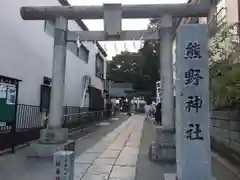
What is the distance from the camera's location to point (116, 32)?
34.1 ft

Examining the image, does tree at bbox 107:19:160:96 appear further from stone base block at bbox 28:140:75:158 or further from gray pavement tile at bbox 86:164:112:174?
gray pavement tile at bbox 86:164:112:174

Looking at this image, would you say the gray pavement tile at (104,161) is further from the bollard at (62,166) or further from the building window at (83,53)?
the building window at (83,53)

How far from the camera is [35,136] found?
1276cm

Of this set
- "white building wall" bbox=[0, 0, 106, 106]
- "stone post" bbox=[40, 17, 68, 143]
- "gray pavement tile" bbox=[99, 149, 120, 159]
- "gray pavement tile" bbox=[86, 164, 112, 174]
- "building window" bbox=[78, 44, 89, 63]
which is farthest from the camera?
"building window" bbox=[78, 44, 89, 63]

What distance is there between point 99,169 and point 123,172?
2.32ft

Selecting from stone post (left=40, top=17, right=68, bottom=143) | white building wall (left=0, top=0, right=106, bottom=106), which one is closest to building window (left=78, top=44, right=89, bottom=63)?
white building wall (left=0, top=0, right=106, bottom=106)

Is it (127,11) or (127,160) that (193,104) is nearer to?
(127,160)

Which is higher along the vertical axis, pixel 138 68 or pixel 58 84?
pixel 138 68

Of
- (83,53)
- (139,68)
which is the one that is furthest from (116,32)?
(139,68)

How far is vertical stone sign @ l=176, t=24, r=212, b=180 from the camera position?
5.62 meters

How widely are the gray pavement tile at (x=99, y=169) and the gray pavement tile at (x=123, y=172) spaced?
17cm

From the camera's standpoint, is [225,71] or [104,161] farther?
[104,161]

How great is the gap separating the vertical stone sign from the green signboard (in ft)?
18.7

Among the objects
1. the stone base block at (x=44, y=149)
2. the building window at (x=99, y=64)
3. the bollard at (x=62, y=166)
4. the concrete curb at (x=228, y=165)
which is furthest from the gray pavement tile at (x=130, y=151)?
the building window at (x=99, y=64)
